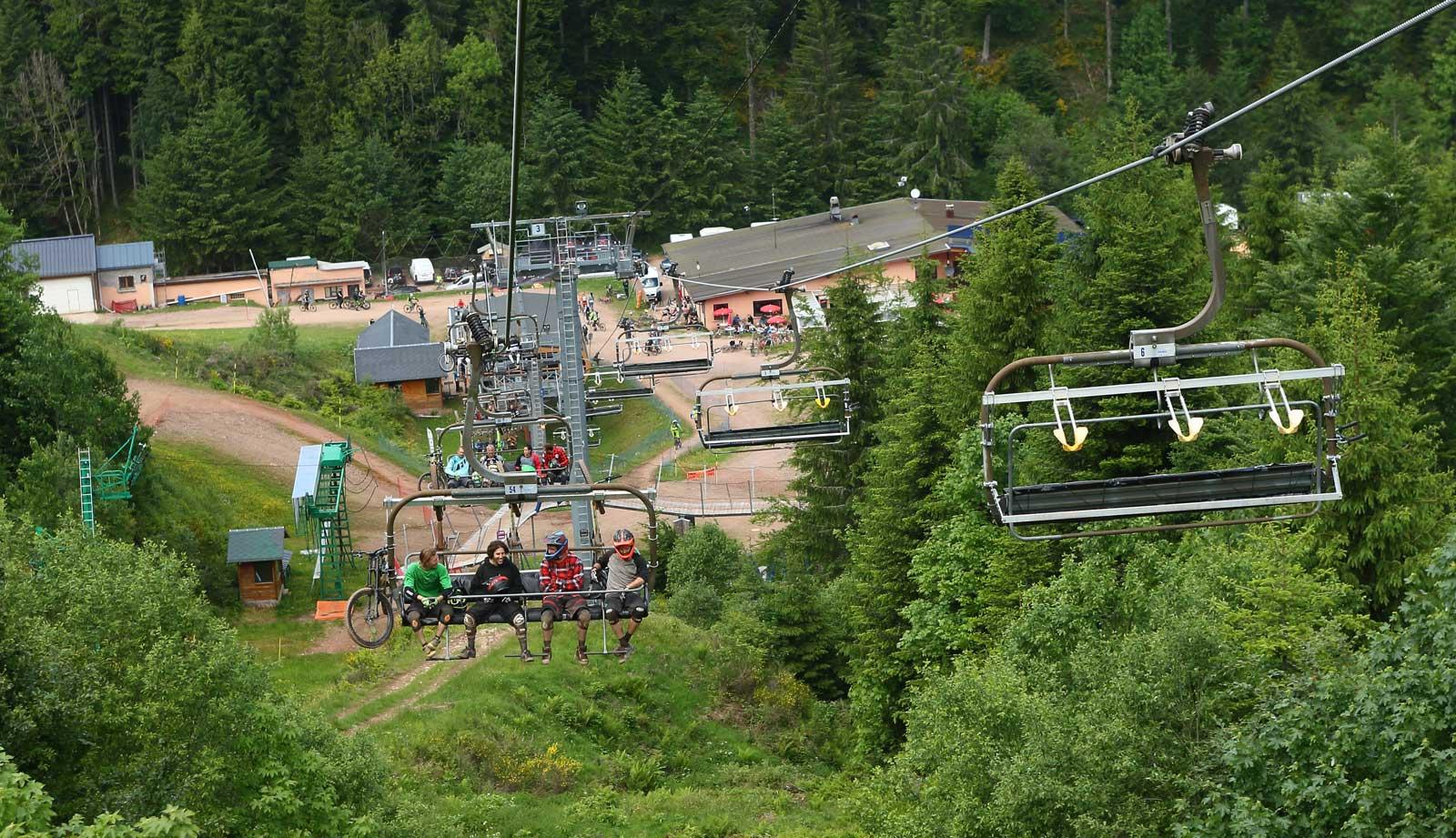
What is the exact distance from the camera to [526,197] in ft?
276

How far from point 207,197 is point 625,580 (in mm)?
63928

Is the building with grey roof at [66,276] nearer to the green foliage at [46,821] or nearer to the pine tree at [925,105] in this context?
the pine tree at [925,105]

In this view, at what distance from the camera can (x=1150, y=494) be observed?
1553 centimetres

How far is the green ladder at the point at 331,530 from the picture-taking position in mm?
49625

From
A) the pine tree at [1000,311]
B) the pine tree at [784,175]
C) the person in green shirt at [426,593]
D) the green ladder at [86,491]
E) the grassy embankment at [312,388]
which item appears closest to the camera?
the person in green shirt at [426,593]

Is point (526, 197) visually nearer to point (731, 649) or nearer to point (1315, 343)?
point (731, 649)

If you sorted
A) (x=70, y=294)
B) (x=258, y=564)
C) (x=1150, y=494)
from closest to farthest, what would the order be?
(x=1150, y=494)
(x=258, y=564)
(x=70, y=294)

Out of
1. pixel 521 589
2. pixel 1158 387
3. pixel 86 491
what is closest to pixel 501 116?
pixel 86 491

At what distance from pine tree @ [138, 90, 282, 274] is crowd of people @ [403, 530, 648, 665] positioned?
62.2m

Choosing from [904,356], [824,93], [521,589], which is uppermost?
[824,93]

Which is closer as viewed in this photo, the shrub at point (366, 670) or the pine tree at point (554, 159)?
the shrub at point (366, 670)

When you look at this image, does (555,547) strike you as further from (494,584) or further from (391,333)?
(391,333)

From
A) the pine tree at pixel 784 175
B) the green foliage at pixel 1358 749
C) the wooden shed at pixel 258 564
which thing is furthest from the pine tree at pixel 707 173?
the green foliage at pixel 1358 749

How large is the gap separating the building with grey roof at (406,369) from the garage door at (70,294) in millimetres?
14493
